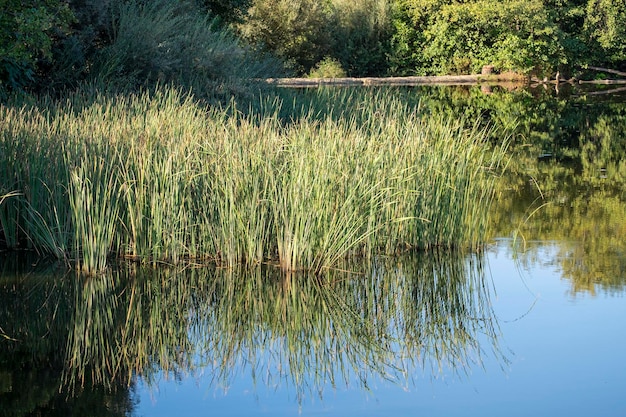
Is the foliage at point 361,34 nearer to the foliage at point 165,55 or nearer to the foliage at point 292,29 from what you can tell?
the foliage at point 292,29

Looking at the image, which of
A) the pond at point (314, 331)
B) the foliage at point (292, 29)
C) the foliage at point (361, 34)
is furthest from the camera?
the foliage at point (361, 34)

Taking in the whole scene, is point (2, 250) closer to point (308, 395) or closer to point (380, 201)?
point (380, 201)

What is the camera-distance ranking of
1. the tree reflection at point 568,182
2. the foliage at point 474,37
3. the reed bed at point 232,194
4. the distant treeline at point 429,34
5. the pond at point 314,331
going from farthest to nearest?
the foliage at point 474,37
the distant treeline at point 429,34
the tree reflection at point 568,182
the reed bed at point 232,194
the pond at point 314,331

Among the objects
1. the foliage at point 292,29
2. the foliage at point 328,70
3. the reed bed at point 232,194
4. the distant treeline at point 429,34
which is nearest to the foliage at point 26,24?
the reed bed at point 232,194

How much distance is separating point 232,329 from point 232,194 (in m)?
1.50

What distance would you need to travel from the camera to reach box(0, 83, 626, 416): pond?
483 cm

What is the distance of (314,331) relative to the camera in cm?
594

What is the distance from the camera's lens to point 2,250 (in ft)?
26.4

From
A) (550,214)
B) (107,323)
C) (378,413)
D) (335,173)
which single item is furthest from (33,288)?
(550,214)

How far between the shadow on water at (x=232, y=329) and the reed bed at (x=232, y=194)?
0.28m

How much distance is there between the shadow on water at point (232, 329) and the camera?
512 centimetres

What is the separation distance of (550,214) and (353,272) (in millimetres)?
3440

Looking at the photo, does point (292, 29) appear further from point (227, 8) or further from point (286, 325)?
point (286, 325)

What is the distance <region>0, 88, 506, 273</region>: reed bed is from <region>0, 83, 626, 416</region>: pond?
224 mm
